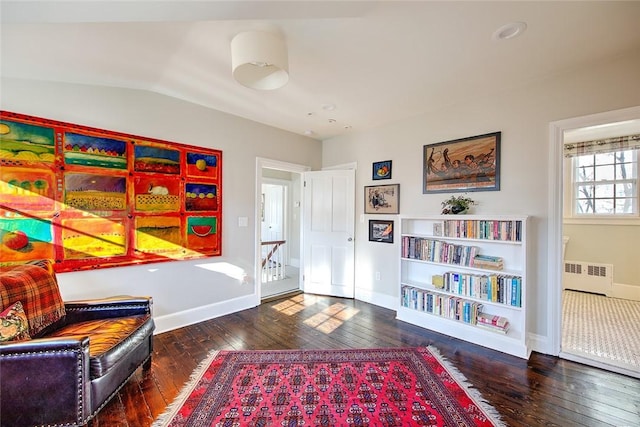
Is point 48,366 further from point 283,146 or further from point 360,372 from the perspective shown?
point 283,146

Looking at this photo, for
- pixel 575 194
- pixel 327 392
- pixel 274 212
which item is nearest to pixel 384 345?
pixel 327 392

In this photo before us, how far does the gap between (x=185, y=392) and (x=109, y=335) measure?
68 cm

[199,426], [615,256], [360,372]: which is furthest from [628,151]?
Result: [199,426]

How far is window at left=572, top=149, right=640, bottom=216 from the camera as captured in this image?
384 centimetres

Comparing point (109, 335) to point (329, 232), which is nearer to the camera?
point (109, 335)

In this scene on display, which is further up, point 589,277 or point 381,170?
point 381,170

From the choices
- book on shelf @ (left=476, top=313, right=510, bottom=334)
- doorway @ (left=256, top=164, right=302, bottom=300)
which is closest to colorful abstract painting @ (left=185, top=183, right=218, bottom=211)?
doorway @ (left=256, top=164, right=302, bottom=300)

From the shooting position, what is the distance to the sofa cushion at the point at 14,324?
4.91ft

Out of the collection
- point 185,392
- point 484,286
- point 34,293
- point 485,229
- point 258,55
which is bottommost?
point 185,392

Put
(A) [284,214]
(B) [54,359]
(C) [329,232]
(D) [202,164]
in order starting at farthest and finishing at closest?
(A) [284,214], (C) [329,232], (D) [202,164], (B) [54,359]

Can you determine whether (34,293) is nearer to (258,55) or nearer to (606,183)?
(258,55)

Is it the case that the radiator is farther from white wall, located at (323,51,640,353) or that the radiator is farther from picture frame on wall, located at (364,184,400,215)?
picture frame on wall, located at (364,184,400,215)

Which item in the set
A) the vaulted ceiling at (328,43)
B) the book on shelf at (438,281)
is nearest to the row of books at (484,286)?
the book on shelf at (438,281)

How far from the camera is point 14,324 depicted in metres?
1.55
